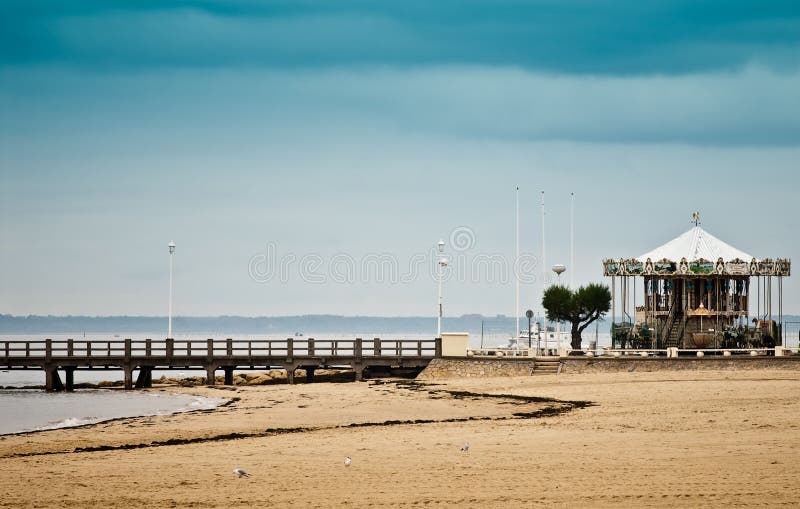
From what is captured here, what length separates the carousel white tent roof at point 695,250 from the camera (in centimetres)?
5081

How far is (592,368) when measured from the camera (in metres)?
44.2

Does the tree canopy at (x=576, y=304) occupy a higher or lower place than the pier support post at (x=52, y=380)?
higher

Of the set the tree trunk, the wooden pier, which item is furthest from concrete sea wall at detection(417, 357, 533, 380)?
the tree trunk

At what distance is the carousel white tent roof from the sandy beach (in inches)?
556

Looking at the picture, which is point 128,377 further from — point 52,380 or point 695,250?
point 695,250

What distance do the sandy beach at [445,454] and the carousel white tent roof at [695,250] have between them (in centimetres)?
1412

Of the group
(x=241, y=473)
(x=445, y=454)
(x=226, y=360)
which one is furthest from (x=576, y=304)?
(x=241, y=473)

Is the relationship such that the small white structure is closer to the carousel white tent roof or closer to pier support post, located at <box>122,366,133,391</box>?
the carousel white tent roof

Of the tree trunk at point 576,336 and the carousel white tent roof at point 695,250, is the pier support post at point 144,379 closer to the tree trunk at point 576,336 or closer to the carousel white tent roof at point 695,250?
the tree trunk at point 576,336

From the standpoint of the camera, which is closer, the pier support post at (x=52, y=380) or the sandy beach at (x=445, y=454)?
the sandy beach at (x=445, y=454)

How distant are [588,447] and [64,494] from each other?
32.1 feet

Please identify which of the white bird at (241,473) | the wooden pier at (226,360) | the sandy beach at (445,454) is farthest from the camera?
the wooden pier at (226,360)

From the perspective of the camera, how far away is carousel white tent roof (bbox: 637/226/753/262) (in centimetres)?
5081

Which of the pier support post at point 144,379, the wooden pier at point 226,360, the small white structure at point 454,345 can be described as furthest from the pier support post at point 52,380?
the small white structure at point 454,345
